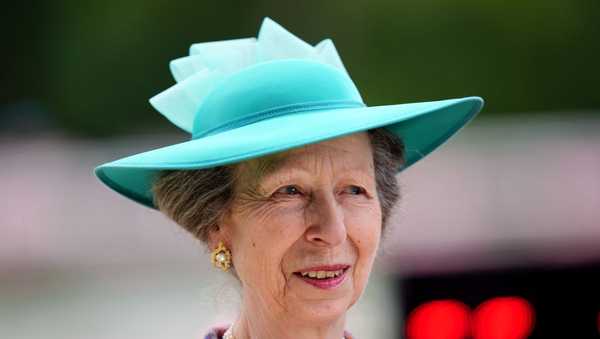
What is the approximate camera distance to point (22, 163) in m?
8.21

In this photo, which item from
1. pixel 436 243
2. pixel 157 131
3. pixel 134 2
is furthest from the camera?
pixel 134 2

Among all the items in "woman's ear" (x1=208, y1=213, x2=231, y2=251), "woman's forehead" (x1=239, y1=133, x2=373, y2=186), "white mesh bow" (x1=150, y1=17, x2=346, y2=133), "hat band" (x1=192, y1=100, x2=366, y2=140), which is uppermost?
"white mesh bow" (x1=150, y1=17, x2=346, y2=133)

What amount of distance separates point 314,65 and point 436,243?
14.0 feet

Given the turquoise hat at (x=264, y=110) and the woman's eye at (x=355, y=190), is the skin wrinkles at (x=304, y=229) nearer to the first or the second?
the woman's eye at (x=355, y=190)

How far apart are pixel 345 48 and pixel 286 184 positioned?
9164mm

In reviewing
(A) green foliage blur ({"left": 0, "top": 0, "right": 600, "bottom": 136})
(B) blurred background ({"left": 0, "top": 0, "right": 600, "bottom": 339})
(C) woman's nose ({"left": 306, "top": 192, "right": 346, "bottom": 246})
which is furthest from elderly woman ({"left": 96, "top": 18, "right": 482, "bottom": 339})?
(A) green foliage blur ({"left": 0, "top": 0, "right": 600, "bottom": 136})

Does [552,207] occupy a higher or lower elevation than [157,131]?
lower

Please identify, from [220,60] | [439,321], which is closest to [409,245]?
[439,321]

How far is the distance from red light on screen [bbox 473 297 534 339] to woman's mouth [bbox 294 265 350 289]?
394 centimetres

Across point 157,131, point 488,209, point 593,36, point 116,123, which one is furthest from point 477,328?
point 593,36

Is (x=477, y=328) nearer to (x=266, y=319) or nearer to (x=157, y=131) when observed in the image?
(x=266, y=319)

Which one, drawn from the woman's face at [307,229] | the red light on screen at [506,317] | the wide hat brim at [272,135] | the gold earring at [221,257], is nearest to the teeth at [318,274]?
the woman's face at [307,229]

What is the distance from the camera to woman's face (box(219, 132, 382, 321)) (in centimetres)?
270

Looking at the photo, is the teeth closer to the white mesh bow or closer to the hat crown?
the hat crown
